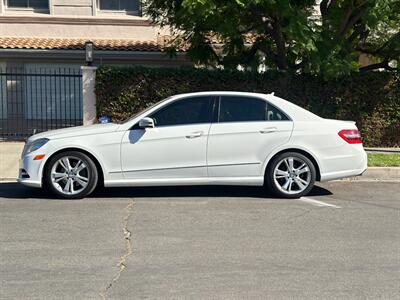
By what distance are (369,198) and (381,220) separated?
1.55 metres

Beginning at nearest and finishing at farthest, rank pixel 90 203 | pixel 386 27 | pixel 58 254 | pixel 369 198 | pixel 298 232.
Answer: pixel 58 254, pixel 298 232, pixel 90 203, pixel 369 198, pixel 386 27

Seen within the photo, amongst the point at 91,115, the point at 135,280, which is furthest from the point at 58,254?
the point at 91,115

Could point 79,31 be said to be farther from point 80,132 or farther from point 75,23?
point 80,132

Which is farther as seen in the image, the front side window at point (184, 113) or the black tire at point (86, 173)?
the front side window at point (184, 113)

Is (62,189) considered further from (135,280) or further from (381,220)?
(381,220)

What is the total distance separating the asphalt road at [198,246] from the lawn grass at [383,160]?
2401 mm

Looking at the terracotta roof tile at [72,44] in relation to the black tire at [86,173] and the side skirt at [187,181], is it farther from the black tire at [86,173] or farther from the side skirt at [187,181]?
the side skirt at [187,181]

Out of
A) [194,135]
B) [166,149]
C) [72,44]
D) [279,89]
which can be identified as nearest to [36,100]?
[72,44]

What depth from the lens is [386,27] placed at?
569 inches

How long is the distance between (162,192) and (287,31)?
539 cm

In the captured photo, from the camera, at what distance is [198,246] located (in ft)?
19.4

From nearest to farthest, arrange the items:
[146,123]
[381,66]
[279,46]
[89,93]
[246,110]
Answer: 1. [146,123]
2. [246,110]
3. [279,46]
4. [89,93]
5. [381,66]

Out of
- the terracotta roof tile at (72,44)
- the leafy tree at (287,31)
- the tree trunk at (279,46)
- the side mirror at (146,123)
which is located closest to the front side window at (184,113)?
the side mirror at (146,123)

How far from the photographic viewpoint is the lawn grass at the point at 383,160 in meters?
11.1
